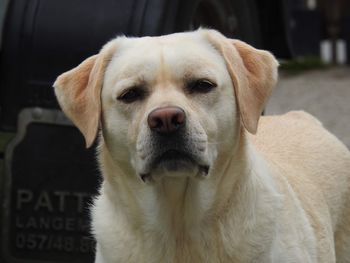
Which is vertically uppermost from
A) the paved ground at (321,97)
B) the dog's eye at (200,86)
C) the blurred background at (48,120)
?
the dog's eye at (200,86)

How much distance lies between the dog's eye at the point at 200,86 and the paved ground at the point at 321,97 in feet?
14.9

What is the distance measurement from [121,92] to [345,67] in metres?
11.2

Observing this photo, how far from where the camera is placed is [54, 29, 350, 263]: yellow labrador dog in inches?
145

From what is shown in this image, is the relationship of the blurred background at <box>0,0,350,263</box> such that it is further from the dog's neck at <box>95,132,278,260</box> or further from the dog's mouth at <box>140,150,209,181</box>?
the dog's mouth at <box>140,150,209,181</box>

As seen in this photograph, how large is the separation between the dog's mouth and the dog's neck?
0.22 meters

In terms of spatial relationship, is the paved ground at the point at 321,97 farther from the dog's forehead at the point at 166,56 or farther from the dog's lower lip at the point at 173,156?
the dog's lower lip at the point at 173,156

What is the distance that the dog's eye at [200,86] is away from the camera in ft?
12.2

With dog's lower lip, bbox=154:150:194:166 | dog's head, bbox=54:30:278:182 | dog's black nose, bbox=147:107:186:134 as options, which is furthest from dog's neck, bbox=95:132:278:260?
dog's black nose, bbox=147:107:186:134

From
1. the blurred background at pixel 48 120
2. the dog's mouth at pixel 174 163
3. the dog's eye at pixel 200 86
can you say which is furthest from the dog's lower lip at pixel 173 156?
the blurred background at pixel 48 120

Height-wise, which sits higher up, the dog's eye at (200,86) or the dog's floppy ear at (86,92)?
the dog's eye at (200,86)

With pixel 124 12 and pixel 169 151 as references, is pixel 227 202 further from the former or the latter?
pixel 124 12

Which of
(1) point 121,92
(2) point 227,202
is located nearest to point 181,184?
(2) point 227,202

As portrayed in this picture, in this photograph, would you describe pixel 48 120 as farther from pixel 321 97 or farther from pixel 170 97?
pixel 321 97

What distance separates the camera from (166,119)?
11.5ft
